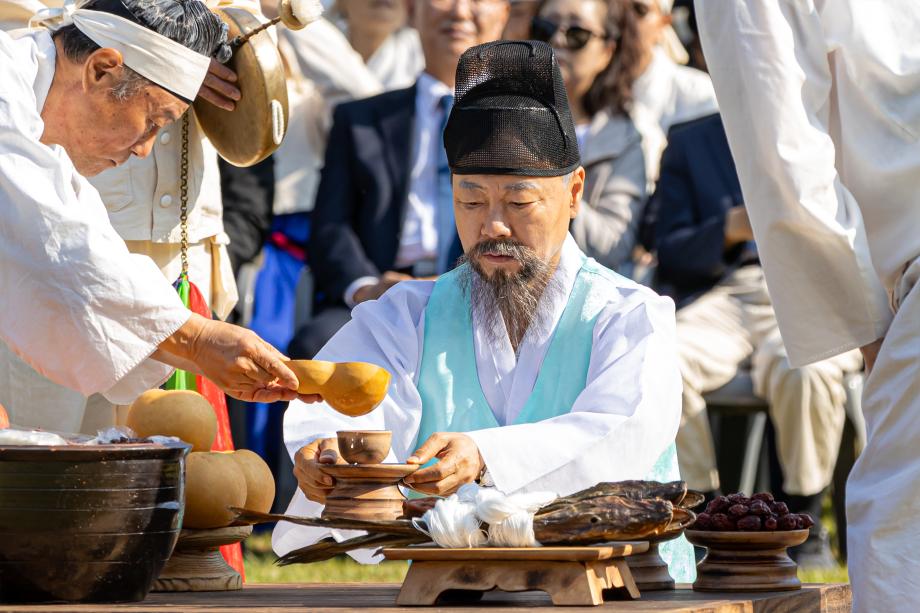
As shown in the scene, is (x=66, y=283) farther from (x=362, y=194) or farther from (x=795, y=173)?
(x=362, y=194)

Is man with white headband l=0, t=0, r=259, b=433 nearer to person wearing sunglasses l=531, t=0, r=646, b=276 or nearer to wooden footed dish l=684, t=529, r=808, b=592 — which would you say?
wooden footed dish l=684, t=529, r=808, b=592

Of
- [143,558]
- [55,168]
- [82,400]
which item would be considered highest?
[55,168]

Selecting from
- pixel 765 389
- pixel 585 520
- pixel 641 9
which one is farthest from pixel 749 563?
pixel 641 9

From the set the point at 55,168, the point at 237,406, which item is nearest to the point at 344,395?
the point at 55,168

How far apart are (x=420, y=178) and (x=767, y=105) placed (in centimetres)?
345

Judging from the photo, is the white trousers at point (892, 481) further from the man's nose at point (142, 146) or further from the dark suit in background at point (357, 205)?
the dark suit in background at point (357, 205)

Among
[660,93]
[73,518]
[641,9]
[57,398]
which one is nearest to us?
[73,518]

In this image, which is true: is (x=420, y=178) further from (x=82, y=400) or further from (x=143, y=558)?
(x=143, y=558)

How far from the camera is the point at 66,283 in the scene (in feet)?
10.4

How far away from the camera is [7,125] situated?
3270 millimetres

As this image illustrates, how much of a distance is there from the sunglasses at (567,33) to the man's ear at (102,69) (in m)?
3.42

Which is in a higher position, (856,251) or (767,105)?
(767,105)

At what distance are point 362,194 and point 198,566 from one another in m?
3.56

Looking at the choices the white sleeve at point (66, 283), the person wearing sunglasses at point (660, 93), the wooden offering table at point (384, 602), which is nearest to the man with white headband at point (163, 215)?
the white sleeve at point (66, 283)
